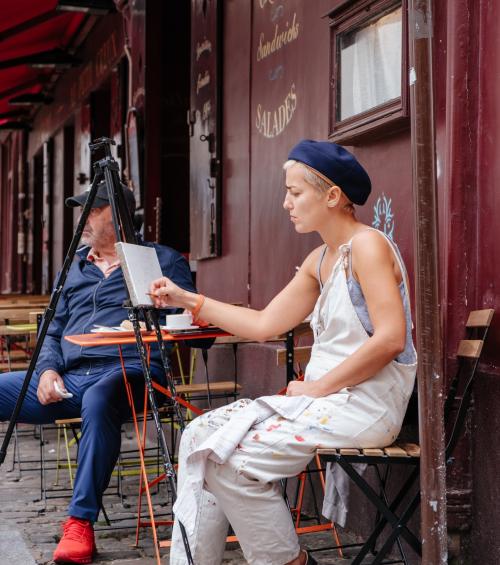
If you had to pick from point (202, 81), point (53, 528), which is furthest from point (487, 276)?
point (202, 81)

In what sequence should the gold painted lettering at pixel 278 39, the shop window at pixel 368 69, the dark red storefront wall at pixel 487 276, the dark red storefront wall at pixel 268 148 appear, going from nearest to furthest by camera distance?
the dark red storefront wall at pixel 487 276
the shop window at pixel 368 69
the dark red storefront wall at pixel 268 148
the gold painted lettering at pixel 278 39

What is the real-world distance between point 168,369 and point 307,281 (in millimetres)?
A: 594

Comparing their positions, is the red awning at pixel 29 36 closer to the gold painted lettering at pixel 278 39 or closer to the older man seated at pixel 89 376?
the gold painted lettering at pixel 278 39

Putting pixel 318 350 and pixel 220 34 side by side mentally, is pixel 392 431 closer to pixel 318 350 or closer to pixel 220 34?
pixel 318 350

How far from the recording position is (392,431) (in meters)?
3.09

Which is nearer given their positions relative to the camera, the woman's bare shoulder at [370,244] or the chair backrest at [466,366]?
the woman's bare shoulder at [370,244]

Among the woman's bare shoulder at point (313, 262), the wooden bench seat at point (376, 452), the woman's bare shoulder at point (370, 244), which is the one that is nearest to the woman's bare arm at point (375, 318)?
the woman's bare shoulder at point (370, 244)

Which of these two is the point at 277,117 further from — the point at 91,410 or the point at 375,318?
the point at 375,318

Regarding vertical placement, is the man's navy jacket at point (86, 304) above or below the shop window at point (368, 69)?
below

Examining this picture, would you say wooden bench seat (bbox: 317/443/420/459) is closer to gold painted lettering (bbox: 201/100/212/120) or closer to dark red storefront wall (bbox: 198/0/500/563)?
dark red storefront wall (bbox: 198/0/500/563)

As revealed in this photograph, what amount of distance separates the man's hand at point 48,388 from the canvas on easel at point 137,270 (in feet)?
4.16

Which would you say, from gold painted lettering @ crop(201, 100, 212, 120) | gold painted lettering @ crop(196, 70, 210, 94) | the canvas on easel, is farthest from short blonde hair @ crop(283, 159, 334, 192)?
Result: gold painted lettering @ crop(196, 70, 210, 94)

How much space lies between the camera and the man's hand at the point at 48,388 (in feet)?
14.5

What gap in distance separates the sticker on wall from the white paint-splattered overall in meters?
0.85
